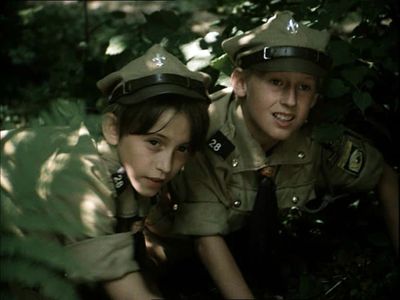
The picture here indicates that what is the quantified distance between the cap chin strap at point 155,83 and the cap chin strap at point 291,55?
1.04 ft

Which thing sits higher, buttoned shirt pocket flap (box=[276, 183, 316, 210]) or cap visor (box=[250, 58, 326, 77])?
cap visor (box=[250, 58, 326, 77])

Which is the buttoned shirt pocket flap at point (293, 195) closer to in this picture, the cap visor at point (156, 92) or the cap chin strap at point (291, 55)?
the cap chin strap at point (291, 55)

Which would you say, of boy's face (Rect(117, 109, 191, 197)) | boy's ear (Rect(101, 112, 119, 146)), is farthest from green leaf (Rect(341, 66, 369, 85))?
boy's ear (Rect(101, 112, 119, 146))

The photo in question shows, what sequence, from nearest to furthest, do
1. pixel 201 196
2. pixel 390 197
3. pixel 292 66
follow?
pixel 292 66 → pixel 201 196 → pixel 390 197

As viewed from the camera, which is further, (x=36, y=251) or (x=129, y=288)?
(x=129, y=288)

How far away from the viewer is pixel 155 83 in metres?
2.49

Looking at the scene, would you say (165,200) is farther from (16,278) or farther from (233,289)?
(16,278)

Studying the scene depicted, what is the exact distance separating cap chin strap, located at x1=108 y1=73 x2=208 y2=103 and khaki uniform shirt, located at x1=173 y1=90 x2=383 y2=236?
38 centimetres

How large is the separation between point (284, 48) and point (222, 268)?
0.94 metres

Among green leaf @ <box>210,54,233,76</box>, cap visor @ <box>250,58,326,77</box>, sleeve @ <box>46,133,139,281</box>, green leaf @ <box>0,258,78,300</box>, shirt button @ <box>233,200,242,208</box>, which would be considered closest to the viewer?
green leaf @ <box>0,258,78,300</box>

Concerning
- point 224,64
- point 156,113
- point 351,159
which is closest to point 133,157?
point 156,113

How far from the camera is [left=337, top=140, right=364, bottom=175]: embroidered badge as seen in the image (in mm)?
3085

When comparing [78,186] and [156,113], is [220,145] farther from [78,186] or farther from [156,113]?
[78,186]

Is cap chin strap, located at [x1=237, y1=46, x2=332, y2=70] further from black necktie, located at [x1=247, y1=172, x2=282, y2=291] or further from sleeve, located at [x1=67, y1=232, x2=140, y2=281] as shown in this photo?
sleeve, located at [x1=67, y1=232, x2=140, y2=281]
